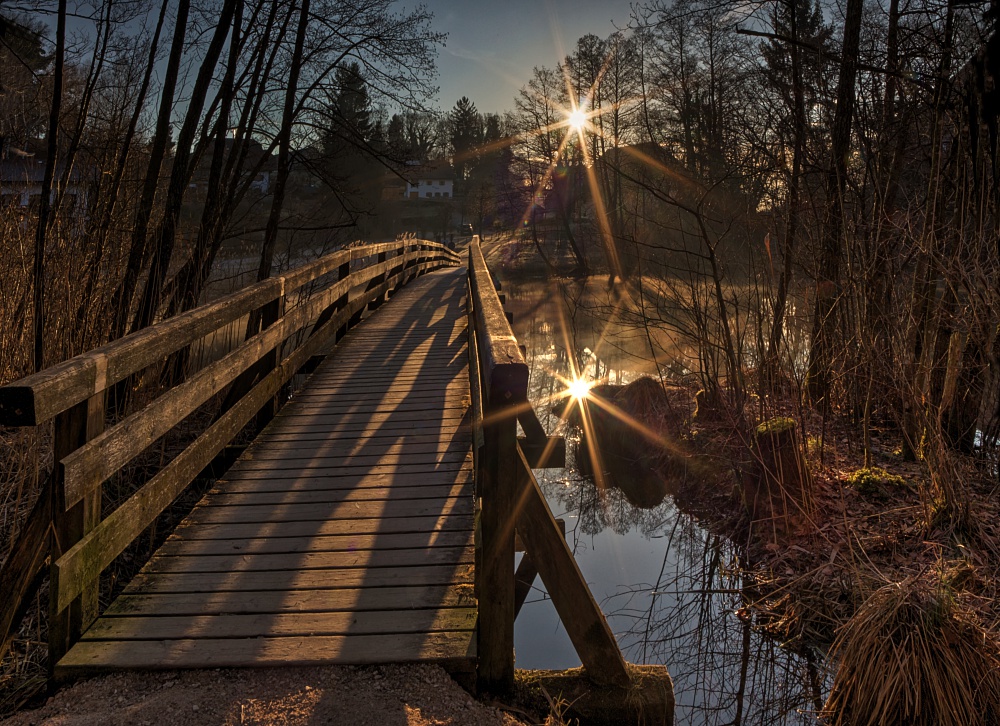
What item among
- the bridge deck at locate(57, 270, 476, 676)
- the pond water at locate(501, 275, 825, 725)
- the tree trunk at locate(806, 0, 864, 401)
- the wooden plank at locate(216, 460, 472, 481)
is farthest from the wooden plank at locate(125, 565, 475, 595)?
the tree trunk at locate(806, 0, 864, 401)

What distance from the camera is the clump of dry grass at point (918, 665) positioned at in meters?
3.51

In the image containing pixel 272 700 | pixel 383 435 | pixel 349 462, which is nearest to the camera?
pixel 272 700

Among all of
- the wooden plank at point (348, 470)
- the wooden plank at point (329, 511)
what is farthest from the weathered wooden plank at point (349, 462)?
the wooden plank at point (329, 511)

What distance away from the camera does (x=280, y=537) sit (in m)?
3.63

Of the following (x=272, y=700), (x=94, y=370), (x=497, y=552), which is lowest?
(x=272, y=700)

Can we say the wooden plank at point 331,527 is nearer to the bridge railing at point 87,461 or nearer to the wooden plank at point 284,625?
the bridge railing at point 87,461

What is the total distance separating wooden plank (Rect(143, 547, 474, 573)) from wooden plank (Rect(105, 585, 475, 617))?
208 millimetres

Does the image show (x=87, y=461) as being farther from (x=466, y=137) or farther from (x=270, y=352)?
(x=466, y=137)

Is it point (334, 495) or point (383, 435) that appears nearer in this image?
point (334, 495)

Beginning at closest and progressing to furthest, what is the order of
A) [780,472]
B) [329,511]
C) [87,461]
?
[87,461] < [329,511] < [780,472]

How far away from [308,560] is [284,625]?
0.54 metres

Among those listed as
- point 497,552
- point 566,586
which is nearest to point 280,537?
point 497,552

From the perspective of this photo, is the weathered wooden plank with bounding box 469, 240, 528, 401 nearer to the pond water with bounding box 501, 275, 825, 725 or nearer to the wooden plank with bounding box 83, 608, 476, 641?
the wooden plank with bounding box 83, 608, 476, 641

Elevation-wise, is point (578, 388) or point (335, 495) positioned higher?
point (335, 495)
